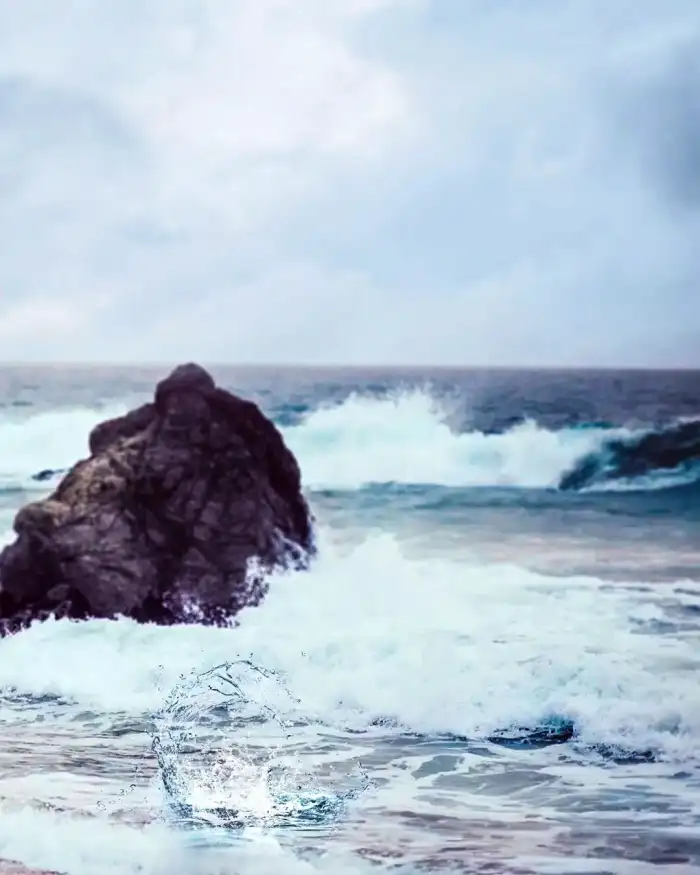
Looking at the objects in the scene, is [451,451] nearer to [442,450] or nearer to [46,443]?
[442,450]

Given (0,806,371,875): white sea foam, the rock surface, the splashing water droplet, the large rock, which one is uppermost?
the large rock

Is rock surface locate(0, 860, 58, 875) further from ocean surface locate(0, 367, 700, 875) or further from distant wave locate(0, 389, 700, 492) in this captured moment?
distant wave locate(0, 389, 700, 492)

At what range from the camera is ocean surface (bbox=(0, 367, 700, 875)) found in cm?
244

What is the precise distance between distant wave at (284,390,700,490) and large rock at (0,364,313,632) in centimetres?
12

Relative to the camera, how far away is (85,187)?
2.82 meters

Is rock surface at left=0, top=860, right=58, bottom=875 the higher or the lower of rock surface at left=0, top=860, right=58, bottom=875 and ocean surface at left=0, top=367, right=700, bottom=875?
the lower

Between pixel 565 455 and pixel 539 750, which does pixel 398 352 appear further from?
pixel 539 750

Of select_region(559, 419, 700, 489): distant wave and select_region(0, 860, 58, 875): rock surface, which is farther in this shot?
select_region(559, 419, 700, 489): distant wave

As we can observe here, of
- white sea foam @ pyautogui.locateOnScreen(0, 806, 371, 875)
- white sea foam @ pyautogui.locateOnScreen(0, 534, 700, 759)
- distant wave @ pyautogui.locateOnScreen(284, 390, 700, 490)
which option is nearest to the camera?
white sea foam @ pyautogui.locateOnScreen(0, 806, 371, 875)

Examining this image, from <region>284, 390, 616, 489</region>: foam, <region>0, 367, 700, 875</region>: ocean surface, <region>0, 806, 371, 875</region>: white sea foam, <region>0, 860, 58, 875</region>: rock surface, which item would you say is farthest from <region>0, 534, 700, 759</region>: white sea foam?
<region>0, 860, 58, 875</region>: rock surface

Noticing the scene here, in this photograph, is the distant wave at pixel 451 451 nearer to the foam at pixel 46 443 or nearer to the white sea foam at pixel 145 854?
the foam at pixel 46 443

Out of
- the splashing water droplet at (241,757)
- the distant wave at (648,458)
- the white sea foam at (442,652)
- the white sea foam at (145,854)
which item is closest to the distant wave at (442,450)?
the distant wave at (648,458)

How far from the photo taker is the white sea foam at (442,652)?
2.55 metres

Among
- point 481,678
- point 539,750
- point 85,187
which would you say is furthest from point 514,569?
point 85,187
